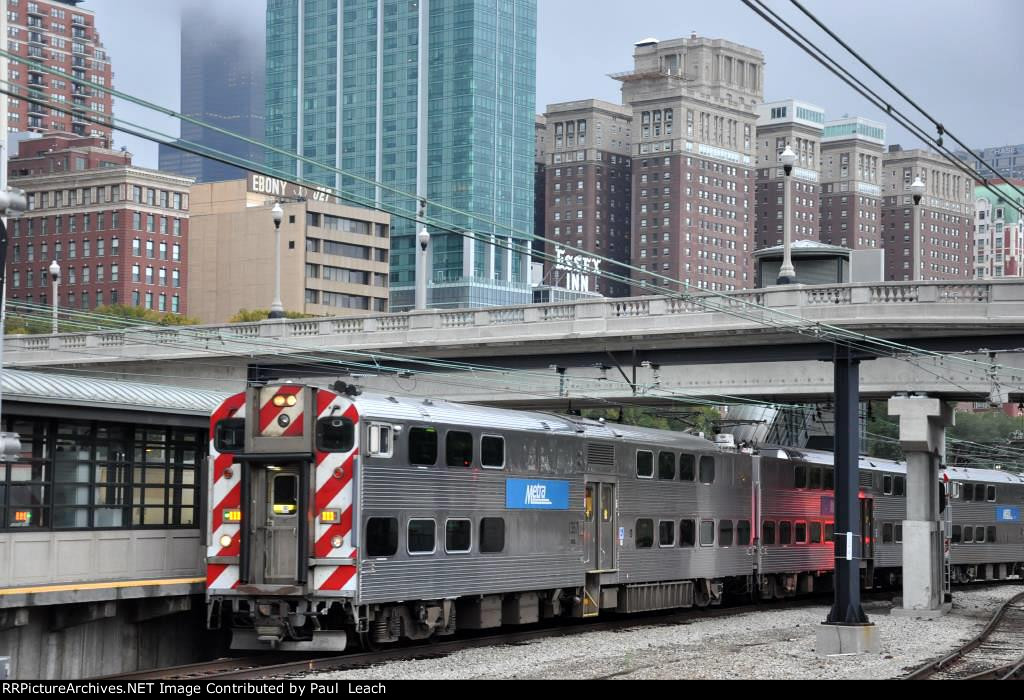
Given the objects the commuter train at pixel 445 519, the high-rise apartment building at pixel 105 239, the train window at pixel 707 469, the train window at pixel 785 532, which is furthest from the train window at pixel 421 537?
the high-rise apartment building at pixel 105 239

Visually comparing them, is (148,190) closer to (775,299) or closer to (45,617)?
(775,299)

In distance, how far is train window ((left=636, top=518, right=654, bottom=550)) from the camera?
32844mm

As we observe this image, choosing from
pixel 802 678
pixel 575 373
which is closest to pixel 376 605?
pixel 802 678

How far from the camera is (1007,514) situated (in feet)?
180

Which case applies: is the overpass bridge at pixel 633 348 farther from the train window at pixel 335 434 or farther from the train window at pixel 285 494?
the train window at pixel 335 434

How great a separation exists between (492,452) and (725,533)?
10.9 m

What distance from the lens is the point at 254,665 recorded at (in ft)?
78.3

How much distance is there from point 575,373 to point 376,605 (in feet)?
74.7

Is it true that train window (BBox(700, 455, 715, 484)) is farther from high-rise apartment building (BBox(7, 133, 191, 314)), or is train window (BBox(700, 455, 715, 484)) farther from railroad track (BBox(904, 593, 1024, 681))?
high-rise apartment building (BBox(7, 133, 191, 314))

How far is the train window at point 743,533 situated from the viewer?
37625 millimetres

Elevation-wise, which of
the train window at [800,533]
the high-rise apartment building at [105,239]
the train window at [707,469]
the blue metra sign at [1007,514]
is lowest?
the blue metra sign at [1007,514]

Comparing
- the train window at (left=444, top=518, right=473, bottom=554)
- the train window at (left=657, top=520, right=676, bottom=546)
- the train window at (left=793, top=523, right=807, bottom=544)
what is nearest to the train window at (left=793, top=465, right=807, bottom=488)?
the train window at (left=793, top=523, right=807, bottom=544)

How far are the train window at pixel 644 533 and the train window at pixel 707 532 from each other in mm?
2629

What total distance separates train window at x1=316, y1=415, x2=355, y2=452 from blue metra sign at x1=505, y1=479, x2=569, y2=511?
4767 millimetres
